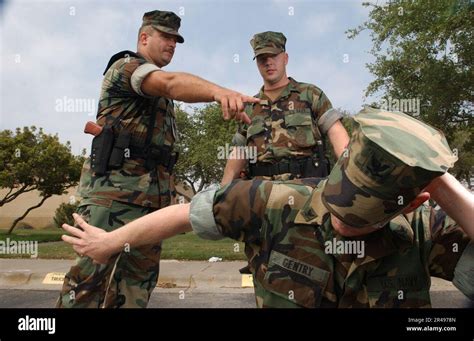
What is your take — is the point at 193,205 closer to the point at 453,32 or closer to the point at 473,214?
the point at 473,214

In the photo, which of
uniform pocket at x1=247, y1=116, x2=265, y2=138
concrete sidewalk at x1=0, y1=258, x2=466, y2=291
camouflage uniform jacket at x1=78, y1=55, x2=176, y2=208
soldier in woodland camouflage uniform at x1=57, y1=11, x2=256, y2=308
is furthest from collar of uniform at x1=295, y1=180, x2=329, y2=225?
concrete sidewalk at x1=0, y1=258, x2=466, y2=291

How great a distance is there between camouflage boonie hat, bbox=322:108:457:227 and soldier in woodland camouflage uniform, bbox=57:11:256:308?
45.0 inches

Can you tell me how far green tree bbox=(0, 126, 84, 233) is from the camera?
1312cm

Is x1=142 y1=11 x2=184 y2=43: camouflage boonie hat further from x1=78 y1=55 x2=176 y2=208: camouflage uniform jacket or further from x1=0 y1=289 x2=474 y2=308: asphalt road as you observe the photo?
x1=0 y1=289 x2=474 y2=308: asphalt road

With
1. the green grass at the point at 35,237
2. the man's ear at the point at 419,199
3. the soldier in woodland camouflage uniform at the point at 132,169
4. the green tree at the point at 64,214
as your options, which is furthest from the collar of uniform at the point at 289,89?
the green tree at the point at 64,214

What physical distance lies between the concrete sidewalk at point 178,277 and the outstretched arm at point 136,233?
3466 millimetres

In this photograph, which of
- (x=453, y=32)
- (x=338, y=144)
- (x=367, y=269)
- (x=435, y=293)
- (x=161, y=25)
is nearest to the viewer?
(x=367, y=269)

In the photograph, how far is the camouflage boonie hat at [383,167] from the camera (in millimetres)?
1079

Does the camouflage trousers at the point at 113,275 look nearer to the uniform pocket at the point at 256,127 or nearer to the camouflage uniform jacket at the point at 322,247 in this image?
the uniform pocket at the point at 256,127

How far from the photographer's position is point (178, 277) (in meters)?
5.30
